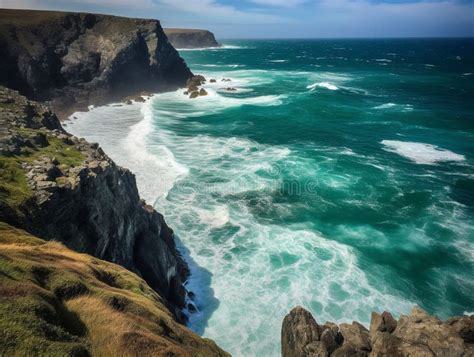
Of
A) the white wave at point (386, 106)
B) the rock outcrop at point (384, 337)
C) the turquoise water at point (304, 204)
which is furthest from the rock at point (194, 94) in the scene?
the rock outcrop at point (384, 337)

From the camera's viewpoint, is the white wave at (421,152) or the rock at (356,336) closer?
the rock at (356,336)

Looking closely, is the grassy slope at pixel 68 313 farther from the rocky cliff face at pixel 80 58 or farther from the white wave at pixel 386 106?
the white wave at pixel 386 106

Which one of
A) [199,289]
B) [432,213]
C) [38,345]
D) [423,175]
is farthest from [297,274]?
[423,175]

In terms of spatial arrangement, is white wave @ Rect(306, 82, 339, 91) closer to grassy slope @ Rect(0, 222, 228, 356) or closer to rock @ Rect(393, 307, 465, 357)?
rock @ Rect(393, 307, 465, 357)

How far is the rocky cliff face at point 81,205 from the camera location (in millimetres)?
16719

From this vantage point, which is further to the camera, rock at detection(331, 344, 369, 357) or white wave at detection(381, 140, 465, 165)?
white wave at detection(381, 140, 465, 165)

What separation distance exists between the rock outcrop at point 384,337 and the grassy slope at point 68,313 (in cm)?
500

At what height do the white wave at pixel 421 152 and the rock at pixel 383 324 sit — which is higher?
the rock at pixel 383 324

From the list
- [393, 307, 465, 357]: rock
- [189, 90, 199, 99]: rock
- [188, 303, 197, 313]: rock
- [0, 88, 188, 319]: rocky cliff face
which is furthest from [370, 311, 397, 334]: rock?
[189, 90, 199, 99]: rock

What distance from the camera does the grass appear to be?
628 inches

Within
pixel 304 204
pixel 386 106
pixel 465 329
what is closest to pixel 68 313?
pixel 465 329

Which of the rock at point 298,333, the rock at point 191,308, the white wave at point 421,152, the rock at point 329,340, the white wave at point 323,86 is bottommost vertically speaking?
the rock at point 191,308

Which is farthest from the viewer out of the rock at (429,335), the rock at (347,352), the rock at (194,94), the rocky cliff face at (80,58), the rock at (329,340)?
the rock at (194,94)

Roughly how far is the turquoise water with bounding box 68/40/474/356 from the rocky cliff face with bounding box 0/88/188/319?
11.7 feet
